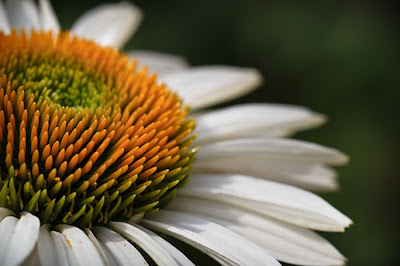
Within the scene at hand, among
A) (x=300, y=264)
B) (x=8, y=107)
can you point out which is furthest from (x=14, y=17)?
(x=300, y=264)

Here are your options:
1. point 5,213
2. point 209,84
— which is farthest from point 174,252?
point 209,84

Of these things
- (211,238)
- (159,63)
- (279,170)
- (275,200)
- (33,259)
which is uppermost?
(159,63)

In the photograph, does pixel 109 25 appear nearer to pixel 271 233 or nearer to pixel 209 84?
pixel 209 84

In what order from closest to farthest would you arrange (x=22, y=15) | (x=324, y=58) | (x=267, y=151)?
(x=267, y=151)
(x=22, y=15)
(x=324, y=58)

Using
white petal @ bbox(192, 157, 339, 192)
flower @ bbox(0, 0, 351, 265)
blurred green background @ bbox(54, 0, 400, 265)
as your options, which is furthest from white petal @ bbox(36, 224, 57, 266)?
blurred green background @ bbox(54, 0, 400, 265)

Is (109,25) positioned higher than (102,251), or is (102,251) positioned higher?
(109,25)

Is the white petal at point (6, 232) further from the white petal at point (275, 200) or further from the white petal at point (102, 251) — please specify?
the white petal at point (275, 200)

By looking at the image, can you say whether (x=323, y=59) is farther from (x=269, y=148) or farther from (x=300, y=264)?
A: (x=300, y=264)

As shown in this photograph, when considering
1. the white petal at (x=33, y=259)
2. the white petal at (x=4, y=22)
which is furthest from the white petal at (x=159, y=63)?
the white petal at (x=33, y=259)
